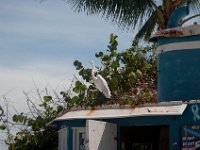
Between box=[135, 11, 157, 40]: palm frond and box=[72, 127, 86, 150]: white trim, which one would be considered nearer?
box=[72, 127, 86, 150]: white trim

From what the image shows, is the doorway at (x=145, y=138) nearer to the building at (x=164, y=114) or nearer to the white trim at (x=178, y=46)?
the building at (x=164, y=114)

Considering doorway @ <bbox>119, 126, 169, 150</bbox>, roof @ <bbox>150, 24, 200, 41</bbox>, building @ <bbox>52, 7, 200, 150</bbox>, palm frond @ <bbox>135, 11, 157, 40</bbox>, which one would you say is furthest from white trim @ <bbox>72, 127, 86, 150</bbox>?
palm frond @ <bbox>135, 11, 157, 40</bbox>

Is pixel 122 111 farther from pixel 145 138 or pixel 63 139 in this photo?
pixel 145 138

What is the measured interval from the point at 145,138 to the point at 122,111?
12.5 ft

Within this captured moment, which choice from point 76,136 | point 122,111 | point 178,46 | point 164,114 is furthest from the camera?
point 178,46

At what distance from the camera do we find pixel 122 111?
43.2ft

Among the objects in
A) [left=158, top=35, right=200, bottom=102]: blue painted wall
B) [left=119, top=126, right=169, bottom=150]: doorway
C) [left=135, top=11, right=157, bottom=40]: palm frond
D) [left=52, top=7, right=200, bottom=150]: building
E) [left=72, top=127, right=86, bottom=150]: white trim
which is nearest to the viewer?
[left=52, top=7, right=200, bottom=150]: building

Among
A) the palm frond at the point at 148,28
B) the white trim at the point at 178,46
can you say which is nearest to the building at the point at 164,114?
the white trim at the point at 178,46

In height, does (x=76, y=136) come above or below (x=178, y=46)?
below

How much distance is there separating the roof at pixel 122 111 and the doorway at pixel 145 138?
1.44m

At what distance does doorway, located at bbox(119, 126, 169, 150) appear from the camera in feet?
51.2

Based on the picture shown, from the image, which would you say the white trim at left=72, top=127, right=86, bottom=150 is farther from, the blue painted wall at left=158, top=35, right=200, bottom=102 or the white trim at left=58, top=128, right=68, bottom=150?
the blue painted wall at left=158, top=35, right=200, bottom=102

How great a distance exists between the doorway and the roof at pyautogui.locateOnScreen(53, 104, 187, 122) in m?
1.44

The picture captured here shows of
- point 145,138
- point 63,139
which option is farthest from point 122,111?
point 145,138
